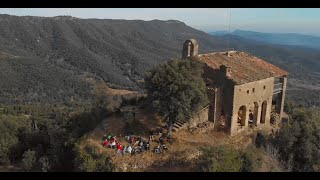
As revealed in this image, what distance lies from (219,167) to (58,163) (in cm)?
1192

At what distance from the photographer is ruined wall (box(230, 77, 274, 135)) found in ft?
86.1

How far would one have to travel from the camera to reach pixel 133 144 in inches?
944

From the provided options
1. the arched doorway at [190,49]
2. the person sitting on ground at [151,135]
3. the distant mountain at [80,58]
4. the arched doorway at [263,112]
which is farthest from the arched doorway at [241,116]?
the distant mountain at [80,58]

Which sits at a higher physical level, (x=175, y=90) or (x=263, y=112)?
(x=175, y=90)

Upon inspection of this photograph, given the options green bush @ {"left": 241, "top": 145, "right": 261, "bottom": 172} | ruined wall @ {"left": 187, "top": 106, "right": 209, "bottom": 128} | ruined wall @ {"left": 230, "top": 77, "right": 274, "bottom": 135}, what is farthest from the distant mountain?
green bush @ {"left": 241, "top": 145, "right": 261, "bottom": 172}

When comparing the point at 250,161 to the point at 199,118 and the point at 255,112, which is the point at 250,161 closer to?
the point at 199,118

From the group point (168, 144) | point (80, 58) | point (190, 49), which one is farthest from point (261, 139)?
point (80, 58)

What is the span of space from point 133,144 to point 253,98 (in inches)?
362

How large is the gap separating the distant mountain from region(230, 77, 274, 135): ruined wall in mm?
74077

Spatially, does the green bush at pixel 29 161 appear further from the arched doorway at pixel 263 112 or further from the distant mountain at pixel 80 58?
the distant mountain at pixel 80 58

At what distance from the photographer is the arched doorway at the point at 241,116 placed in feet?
89.6

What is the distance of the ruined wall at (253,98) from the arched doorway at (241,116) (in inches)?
7.6

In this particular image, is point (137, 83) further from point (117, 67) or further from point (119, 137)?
point (119, 137)

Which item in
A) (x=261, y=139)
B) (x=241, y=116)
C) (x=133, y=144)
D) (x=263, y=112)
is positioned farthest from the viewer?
(x=263, y=112)
